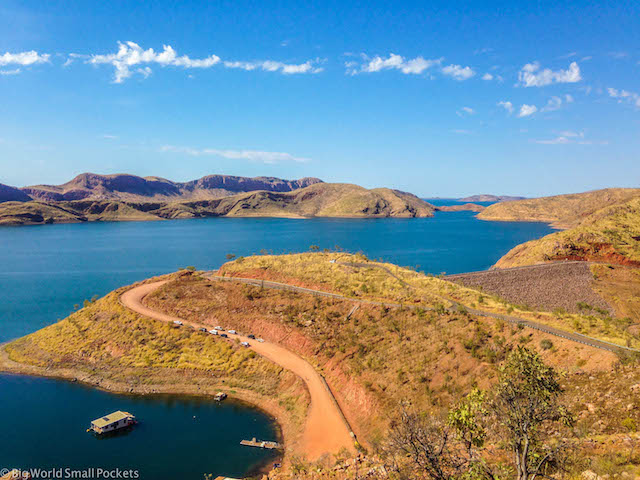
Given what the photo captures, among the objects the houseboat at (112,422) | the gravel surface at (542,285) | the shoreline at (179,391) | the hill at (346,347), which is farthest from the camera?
the gravel surface at (542,285)

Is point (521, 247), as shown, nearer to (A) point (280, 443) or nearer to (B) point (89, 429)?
(A) point (280, 443)

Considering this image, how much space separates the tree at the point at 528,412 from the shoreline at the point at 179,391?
2505cm

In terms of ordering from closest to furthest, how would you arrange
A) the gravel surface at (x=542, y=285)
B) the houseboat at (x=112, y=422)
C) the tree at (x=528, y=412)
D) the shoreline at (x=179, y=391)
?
1. the tree at (x=528, y=412)
2. the shoreline at (x=179, y=391)
3. the houseboat at (x=112, y=422)
4. the gravel surface at (x=542, y=285)

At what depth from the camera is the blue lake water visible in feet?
121

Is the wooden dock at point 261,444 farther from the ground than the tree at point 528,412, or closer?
closer

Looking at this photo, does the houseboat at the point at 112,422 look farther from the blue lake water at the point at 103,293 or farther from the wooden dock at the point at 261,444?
the wooden dock at the point at 261,444

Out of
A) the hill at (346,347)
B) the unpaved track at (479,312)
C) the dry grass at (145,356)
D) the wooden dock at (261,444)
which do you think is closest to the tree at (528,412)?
the hill at (346,347)

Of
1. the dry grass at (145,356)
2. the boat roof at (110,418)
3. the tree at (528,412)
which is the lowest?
the boat roof at (110,418)

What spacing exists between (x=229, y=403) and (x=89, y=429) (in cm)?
1530

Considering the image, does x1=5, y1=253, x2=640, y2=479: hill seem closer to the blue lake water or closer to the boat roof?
the blue lake water

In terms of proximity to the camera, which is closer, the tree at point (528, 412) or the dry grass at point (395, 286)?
the tree at point (528, 412)

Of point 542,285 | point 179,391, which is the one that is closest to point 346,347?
point 179,391

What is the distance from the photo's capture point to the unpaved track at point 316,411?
3469 cm

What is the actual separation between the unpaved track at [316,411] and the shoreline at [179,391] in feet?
7.10
